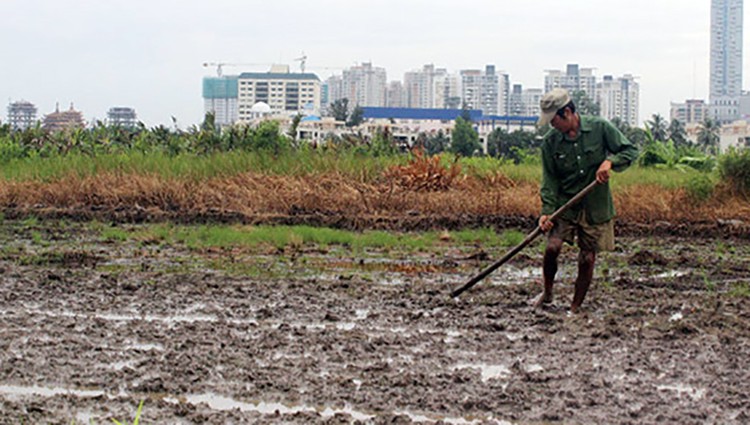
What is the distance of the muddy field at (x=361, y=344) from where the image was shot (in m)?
4.75

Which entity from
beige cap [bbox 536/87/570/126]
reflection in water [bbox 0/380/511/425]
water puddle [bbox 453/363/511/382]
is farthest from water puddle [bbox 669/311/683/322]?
reflection in water [bbox 0/380/511/425]

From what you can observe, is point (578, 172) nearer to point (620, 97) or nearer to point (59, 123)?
point (59, 123)

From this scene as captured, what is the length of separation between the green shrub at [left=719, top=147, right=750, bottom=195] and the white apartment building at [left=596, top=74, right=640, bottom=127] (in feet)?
545

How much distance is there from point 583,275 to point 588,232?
31 cm

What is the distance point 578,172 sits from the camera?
7.11 metres

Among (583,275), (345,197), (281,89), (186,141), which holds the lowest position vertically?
(583,275)

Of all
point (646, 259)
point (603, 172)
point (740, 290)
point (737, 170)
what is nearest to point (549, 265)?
point (603, 172)

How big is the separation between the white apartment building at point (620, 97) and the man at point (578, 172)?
17471cm

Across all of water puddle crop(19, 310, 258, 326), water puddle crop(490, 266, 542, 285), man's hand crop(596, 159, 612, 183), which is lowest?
water puddle crop(19, 310, 258, 326)

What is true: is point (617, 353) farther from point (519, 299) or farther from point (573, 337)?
point (519, 299)

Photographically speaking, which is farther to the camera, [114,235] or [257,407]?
[114,235]

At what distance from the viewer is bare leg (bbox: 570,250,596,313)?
7.17 metres

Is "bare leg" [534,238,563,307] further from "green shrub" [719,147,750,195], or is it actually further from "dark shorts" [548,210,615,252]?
"green shrub" [719,147,750,195]

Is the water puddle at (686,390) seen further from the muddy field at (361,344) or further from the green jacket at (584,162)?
the green jacket at (584,162)
